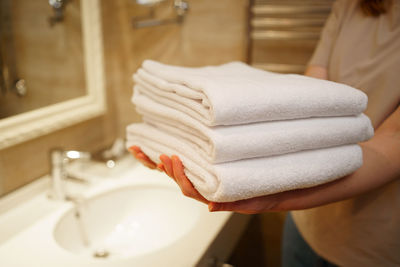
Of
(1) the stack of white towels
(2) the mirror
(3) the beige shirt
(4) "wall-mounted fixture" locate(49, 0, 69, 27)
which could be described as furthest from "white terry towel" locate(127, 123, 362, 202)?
(4) "wall-mounted fixture" locate(49, 0, 69, 27)

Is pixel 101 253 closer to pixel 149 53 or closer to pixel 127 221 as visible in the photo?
pixel 127 221

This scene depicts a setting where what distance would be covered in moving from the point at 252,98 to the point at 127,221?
761 mm

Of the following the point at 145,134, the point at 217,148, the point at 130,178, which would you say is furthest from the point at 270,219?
the point at 217,148

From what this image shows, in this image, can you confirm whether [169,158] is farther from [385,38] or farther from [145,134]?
[385,38]

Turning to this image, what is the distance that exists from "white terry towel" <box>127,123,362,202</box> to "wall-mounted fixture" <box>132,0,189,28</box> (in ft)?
2.37

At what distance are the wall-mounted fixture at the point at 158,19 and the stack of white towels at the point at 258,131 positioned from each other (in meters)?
0.66

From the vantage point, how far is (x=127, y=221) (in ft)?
3.42

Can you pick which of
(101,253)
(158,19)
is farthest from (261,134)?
(158,19)

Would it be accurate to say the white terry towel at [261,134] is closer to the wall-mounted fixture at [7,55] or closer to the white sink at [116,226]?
the white sink at [116,226]

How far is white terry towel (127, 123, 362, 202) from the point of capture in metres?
0.43

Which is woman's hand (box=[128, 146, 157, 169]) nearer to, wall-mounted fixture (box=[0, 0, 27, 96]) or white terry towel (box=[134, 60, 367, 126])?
white terry towel (box=[134, 60, 367, 126])

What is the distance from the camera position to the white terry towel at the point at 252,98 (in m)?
0.43

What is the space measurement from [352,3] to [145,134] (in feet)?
1.85

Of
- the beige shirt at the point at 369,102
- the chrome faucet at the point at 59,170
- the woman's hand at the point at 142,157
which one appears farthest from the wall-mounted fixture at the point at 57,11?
the beige shirt at the point at 369,102
